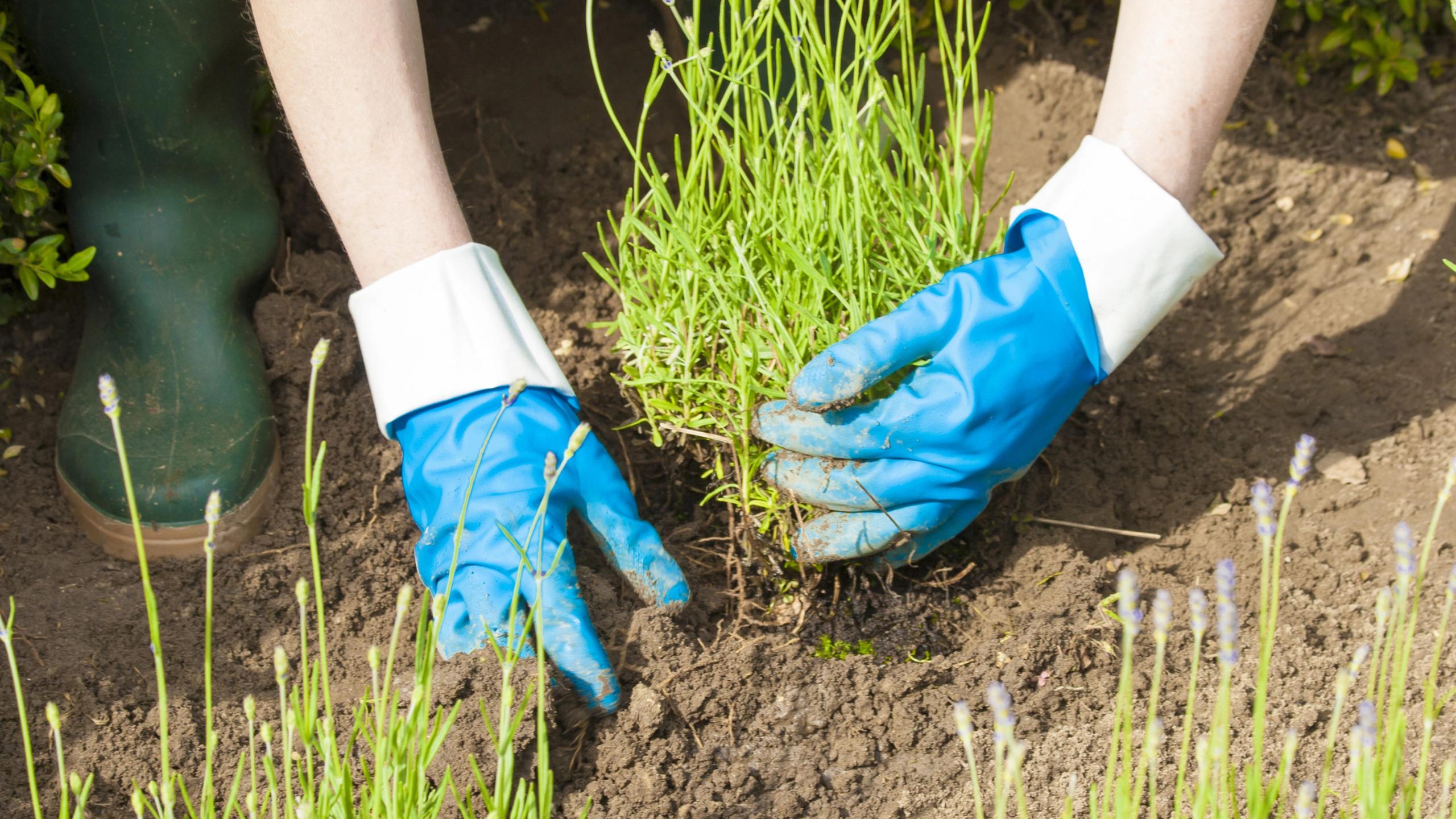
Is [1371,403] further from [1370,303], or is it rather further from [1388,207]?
[1388,207]

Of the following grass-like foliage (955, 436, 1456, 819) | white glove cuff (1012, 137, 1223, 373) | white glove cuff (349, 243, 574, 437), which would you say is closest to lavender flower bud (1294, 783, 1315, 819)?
grass-like foliage (955, 436, 1456, 819)

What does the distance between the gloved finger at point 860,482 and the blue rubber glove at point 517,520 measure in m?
0.21

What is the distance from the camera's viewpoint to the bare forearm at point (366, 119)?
155cm

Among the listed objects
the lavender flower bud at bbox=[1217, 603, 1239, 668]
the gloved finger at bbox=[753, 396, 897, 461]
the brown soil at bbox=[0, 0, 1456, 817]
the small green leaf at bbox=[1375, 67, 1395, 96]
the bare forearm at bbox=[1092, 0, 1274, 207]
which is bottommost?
the brown soil at bbox=[0, 0, 1456, 817]

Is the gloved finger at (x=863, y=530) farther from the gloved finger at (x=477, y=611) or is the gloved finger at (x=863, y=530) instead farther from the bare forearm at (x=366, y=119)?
the bare forearm at (x=366, y=119)

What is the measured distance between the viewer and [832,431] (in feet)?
4.94

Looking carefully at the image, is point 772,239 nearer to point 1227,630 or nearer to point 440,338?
point 440,338

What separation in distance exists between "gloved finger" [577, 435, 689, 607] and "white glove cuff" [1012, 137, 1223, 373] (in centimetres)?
67

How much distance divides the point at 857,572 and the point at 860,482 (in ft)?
0.61

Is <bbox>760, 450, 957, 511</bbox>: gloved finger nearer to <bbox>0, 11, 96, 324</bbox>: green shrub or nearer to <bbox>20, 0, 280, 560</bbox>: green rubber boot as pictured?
<bbox>20, 0, 280, 560</bbox>: green rubber boot

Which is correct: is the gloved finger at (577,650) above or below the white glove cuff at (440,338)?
below

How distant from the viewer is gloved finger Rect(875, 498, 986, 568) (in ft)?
5.17

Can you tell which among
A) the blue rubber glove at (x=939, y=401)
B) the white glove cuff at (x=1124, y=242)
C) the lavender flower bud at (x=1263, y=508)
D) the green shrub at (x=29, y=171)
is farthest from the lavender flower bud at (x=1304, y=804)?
the green shrub at (x=29, y=171)

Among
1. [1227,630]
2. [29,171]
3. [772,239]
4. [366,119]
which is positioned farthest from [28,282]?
[1227,630]
